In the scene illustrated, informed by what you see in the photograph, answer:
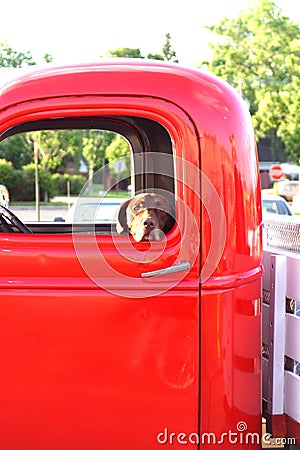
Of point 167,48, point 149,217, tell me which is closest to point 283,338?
point 149,217

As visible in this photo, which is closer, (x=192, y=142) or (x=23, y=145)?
(x=192, y=142)

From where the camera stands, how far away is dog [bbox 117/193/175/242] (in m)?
2.53

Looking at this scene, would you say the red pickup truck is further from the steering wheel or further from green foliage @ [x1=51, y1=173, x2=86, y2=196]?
green foliage @ [x1=51, y1=173, x2=86, y2=196]

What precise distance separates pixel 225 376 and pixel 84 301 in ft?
1.80

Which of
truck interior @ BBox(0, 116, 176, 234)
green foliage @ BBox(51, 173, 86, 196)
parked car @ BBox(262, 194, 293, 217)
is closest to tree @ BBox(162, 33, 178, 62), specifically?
green foliage @ BBox(51, 173, 86, 196)

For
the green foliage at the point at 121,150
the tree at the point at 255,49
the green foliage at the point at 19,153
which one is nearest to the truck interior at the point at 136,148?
the green foliage at the point at 121,150

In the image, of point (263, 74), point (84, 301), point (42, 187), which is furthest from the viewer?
point (263, 74)

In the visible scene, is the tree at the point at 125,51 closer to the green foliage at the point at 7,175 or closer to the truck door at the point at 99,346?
the green foliage at the point at 7,175

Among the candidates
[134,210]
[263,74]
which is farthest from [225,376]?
[263,74]

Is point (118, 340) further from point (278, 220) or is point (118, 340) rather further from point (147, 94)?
point (278, 220)

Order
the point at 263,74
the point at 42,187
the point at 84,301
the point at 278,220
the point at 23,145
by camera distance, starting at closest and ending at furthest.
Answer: the point at 84,301 < the point at 278,220 < the point at 42,187 < the point at 23,145 < the point at 263,74

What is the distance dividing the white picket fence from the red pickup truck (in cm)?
15

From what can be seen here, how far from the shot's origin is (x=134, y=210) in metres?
2.76

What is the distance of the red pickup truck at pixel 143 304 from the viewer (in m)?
2.38
